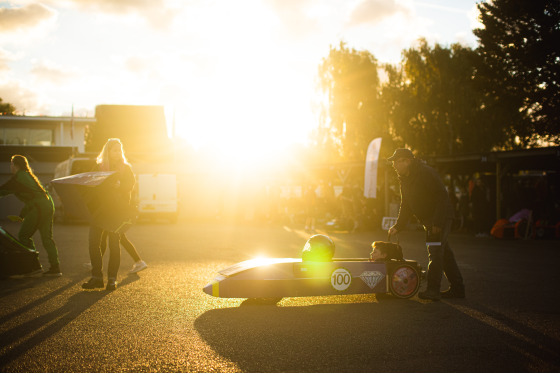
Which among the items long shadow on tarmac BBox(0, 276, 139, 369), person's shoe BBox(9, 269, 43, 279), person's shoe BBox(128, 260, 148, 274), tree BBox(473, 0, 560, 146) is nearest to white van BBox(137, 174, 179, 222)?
tree BBox(473, 0, 560, 146)

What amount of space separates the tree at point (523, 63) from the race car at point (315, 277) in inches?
621

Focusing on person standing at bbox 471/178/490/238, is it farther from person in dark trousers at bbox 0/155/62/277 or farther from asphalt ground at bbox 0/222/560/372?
person in dark trousers at bbox 0/155/62/277

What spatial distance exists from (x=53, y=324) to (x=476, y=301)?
193 inches

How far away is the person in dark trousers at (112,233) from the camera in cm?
719

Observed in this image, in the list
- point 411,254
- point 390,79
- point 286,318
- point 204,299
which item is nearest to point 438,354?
point 286,318

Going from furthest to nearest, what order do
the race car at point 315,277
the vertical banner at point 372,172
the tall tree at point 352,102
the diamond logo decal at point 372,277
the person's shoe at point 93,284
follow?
the tall tree at point 352,102 < the vertical banner at point 372,172 < the person's shoe at point 93,284 < the diamond logo decal at point 372,277 < the race car at point 315,277

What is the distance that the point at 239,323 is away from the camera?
5.43 metres

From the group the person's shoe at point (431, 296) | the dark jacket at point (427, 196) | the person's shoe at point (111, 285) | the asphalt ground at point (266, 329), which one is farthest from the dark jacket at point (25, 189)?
the person's shoe at point (431, 296)

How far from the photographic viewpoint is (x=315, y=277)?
6.41 m

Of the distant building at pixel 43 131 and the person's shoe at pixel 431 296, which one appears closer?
the person's shoe at pixel 431 296

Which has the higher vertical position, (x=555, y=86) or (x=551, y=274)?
(x=555, y=86)

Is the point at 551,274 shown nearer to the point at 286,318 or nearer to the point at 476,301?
the point at 476,301

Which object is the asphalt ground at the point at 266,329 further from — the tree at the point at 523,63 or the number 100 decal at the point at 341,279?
the tree at the point at 523,63

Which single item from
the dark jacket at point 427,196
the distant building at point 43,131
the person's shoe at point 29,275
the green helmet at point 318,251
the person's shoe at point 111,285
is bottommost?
the person's shoe at point 29,275
